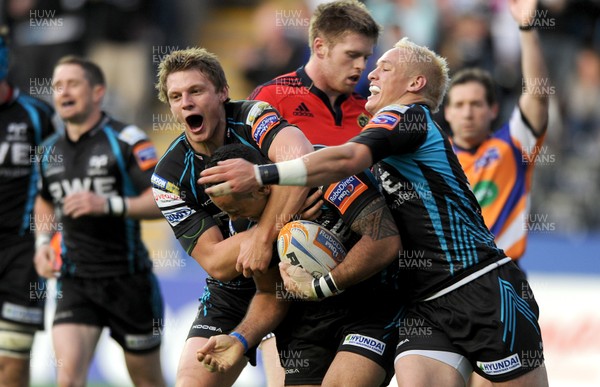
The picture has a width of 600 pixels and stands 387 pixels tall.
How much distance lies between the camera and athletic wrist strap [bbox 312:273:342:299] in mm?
5469

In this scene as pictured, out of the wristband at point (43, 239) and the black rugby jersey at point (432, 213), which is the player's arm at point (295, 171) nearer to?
the black rugby jersey at point (432, 213)

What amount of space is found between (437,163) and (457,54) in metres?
7.83

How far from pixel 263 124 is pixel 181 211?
72cm

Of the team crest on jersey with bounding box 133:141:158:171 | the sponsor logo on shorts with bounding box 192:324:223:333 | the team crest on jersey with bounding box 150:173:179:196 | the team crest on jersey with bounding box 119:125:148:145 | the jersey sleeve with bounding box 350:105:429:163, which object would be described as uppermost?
the team crest on jersey with bounding box 119:125:148:145

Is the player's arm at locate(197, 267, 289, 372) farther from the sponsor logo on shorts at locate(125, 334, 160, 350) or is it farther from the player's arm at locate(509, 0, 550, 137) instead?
the player's arm at locate(509, 0, 550, 137)

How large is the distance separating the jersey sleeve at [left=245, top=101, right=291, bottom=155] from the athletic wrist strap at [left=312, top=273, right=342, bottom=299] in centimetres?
78

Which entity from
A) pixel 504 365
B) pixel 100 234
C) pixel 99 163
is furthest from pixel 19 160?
pixel 504 365

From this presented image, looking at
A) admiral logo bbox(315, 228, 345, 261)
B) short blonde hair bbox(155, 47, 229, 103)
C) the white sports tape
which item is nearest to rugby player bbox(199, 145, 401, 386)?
admiral logo bbox(315, 228, 345, 261)

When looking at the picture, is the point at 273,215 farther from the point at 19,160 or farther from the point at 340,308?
the point at 19,160

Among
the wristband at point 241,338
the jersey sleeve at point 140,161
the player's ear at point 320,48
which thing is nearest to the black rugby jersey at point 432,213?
the wristband at point 241,338

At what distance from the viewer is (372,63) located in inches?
481

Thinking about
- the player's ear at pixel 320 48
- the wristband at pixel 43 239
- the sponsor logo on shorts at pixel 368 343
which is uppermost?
the player's ear at pixel 320 48

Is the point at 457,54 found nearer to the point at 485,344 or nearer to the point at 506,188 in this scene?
the point at 506,188

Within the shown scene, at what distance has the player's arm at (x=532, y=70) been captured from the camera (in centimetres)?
713
